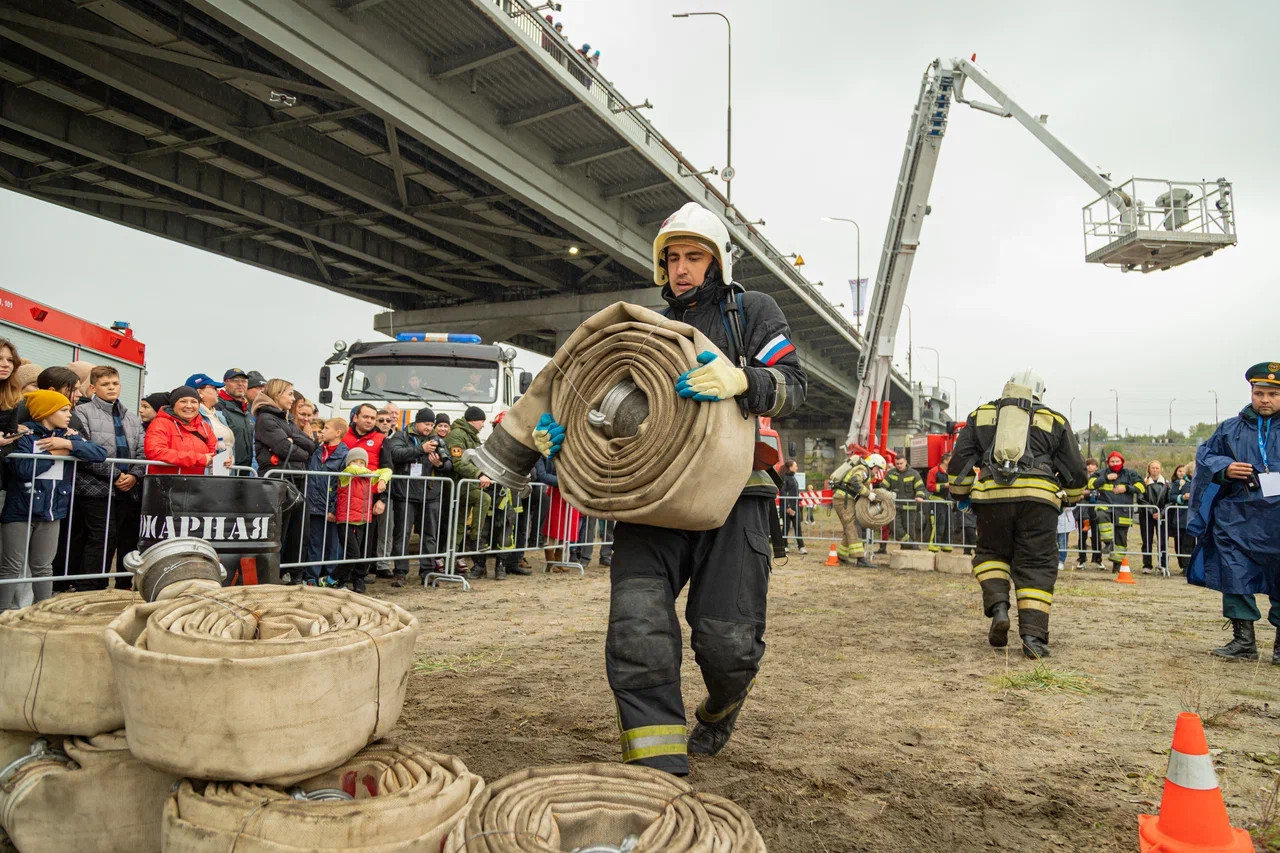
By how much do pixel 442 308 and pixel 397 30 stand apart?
1687cm

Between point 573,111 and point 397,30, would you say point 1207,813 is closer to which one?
point 397,30

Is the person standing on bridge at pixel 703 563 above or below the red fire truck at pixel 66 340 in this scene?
below

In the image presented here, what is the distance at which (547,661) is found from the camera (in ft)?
16.5

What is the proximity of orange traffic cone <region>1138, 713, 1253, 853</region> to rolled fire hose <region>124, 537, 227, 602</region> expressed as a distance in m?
3.07

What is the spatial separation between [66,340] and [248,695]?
14010mm

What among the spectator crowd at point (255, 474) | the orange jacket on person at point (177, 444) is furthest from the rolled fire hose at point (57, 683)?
the orange jacket on person at point (177, 444)

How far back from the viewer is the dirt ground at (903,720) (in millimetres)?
2721

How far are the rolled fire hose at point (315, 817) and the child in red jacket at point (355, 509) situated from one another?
6.53 metres

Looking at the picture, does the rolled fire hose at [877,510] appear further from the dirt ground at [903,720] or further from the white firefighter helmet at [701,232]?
the white firefighter helmet at [701,232]

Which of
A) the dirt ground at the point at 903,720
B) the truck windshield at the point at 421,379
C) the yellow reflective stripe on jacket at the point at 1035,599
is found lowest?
the dirt ground at the point at 903,720

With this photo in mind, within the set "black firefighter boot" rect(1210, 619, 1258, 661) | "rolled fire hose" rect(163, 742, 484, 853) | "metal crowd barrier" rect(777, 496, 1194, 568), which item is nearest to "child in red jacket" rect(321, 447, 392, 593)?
"rolled fire hose" rect(163, 742, 484, 853)

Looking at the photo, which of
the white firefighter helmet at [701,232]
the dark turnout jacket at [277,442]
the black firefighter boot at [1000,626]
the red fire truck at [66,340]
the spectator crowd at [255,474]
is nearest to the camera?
the white firefighter helmet at [701,232]

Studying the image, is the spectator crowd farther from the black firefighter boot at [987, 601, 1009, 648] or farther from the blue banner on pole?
the blue banner on pole

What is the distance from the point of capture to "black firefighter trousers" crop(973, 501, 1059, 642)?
570cm
